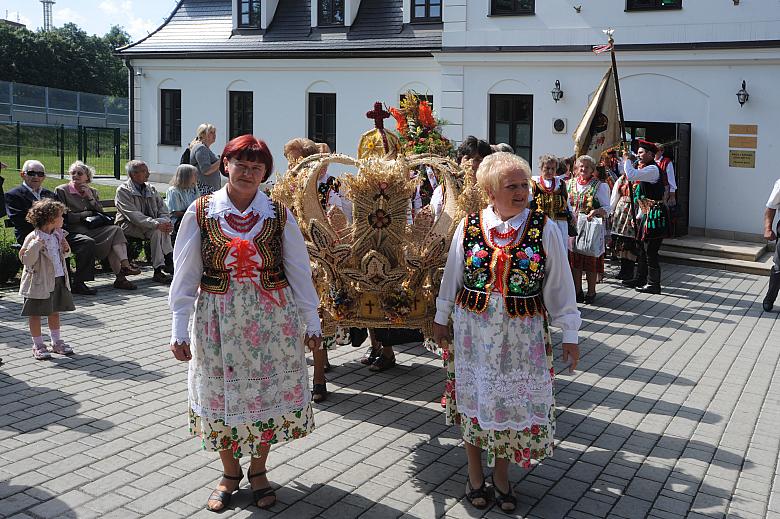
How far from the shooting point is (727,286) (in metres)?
12.9

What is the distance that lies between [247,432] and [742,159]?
45.3 feet

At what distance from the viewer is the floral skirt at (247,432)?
4.77 m

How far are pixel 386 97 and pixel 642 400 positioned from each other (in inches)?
635

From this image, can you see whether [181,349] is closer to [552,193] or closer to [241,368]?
[241,368]

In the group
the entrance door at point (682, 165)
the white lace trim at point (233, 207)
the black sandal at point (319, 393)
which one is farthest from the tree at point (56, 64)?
the white lace trim at point (233, 207)

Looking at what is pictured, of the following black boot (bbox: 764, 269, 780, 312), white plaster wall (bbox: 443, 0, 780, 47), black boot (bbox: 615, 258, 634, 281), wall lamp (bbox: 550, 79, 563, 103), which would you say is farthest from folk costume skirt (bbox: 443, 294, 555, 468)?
wall lamp (bbox: 550, 79, 563, 103)

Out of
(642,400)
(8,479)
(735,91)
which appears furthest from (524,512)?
(735,91)

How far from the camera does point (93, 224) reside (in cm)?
1115

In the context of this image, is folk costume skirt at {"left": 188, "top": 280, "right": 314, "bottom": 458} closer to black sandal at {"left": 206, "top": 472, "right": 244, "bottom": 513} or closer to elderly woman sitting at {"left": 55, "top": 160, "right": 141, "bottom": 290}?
black sandal at {"left": 206, "top": 472, "right": 244, "bottom": 513}

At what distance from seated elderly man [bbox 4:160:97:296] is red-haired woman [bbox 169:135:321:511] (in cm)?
618

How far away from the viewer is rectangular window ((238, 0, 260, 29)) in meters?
25.0

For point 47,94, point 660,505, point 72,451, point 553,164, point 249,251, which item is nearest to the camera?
point 249,251

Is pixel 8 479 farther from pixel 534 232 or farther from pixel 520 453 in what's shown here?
pixel 534 232

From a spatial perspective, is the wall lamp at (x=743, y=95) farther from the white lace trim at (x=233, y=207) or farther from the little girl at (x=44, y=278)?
the white lace trim at (x=233, y=207)
